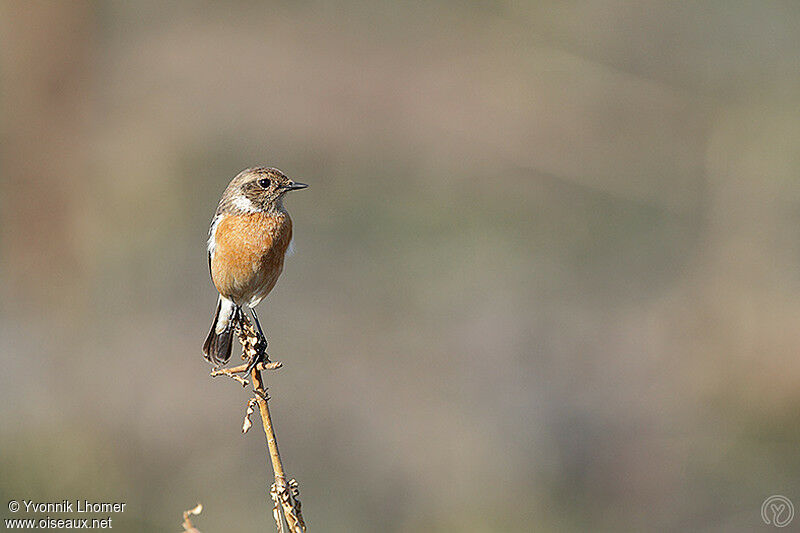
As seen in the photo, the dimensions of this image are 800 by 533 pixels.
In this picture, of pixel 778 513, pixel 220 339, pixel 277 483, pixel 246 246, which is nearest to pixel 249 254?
pixel 246 246

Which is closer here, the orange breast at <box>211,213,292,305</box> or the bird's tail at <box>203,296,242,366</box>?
the bird's tail at <box>203,296,242,366</box>

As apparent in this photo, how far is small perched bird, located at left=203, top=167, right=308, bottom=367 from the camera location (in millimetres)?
3686

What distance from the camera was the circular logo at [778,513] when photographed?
687 centimetres

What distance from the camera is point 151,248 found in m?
10.8

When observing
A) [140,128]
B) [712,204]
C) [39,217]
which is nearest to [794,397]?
[712,204]

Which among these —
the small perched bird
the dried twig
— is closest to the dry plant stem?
the dried twig

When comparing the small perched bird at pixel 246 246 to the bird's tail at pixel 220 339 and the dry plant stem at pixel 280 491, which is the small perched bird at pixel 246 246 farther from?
the dry plant stem at pixel 280 491

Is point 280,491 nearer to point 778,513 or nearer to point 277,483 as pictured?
point 277,483

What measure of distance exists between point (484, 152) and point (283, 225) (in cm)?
988

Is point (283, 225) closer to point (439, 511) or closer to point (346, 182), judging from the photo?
point (439, 511)

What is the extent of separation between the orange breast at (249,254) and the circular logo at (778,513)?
4.67 m

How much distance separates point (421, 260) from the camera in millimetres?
11023

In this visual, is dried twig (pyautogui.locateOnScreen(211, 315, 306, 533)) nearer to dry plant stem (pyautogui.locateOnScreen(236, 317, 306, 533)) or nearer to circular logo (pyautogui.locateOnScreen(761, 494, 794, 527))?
dry plant stem (pyautogui.locateOnScreen(236, 317, 306, 533))

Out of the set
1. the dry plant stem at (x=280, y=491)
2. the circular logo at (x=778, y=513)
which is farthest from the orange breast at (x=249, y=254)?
the circular logo at (x=778, y=513)
